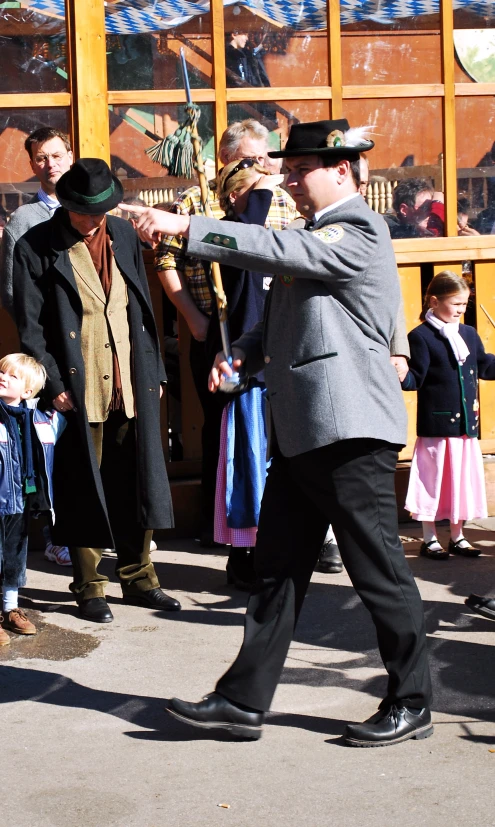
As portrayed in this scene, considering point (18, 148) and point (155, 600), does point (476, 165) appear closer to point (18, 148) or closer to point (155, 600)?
point (18, 148)

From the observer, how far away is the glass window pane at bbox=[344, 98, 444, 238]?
6.83 meters

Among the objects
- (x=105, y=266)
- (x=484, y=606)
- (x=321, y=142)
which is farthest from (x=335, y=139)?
(x=484, y=606)

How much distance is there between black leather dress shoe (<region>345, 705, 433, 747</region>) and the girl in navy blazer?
231cm

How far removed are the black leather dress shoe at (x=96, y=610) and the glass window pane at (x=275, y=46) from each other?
2947mm

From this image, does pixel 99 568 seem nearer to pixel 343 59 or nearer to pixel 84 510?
pixel 84 510

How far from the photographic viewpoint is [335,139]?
3.88m

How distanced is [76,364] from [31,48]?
2.08 m

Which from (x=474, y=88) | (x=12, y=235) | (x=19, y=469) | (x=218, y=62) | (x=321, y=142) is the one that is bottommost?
(x=19, y=469)

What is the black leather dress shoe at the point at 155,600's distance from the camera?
550 centimetres

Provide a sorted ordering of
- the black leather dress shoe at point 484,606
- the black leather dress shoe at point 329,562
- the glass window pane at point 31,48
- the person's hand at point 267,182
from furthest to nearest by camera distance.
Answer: the glass window pane at point 31,48 → the black leather dress shoe at point 329,562 → the person's hand at point 267,182 → the black leather dress shoe at point 484,606

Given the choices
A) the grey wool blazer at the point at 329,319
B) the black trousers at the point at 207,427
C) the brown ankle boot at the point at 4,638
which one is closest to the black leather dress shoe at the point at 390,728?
the grey wool blazer at the point at 329,319

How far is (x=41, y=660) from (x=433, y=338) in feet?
8.64

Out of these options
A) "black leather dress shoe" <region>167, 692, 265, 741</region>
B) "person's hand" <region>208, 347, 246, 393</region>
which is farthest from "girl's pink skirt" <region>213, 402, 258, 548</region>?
"black leather dress shoe" <region>167, 692, 265, 741</region>

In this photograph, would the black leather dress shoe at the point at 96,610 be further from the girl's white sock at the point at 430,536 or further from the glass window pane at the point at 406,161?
the glass window pane at the point at 406,161
